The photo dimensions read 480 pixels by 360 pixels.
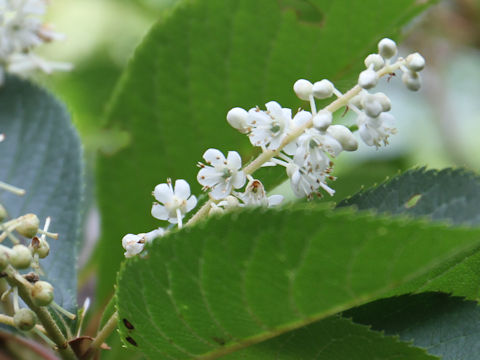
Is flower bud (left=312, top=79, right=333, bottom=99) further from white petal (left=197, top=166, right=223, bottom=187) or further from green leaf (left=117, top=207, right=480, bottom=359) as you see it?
green leaf (left=117, top=207, right=480, bottom=359)

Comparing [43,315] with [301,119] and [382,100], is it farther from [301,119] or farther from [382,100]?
[382,100]

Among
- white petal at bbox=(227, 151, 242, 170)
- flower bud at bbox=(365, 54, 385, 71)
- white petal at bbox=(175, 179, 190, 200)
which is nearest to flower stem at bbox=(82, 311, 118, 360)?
white petal at bbox=(175, 179, 190, 200)

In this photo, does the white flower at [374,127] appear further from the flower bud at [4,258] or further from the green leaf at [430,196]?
the flower bud at [4,258]

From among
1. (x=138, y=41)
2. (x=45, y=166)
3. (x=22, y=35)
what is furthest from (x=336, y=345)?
(x=138, y=41)

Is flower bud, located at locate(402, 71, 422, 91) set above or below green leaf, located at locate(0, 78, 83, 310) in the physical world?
above

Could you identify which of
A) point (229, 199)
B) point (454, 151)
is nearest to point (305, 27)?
point (229, 199)

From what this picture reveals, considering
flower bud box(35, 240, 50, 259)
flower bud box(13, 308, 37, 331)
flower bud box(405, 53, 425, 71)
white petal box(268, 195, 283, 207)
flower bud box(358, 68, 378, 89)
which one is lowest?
flower bud box(13, 308, 37, 331)

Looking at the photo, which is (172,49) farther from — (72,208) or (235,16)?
(72,208)

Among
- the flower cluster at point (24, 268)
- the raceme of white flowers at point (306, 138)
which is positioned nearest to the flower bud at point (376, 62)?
the raceme of white flowers at point (306, 138)

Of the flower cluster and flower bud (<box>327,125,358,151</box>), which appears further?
flower bud (<box>327,125,358,151</box>)
